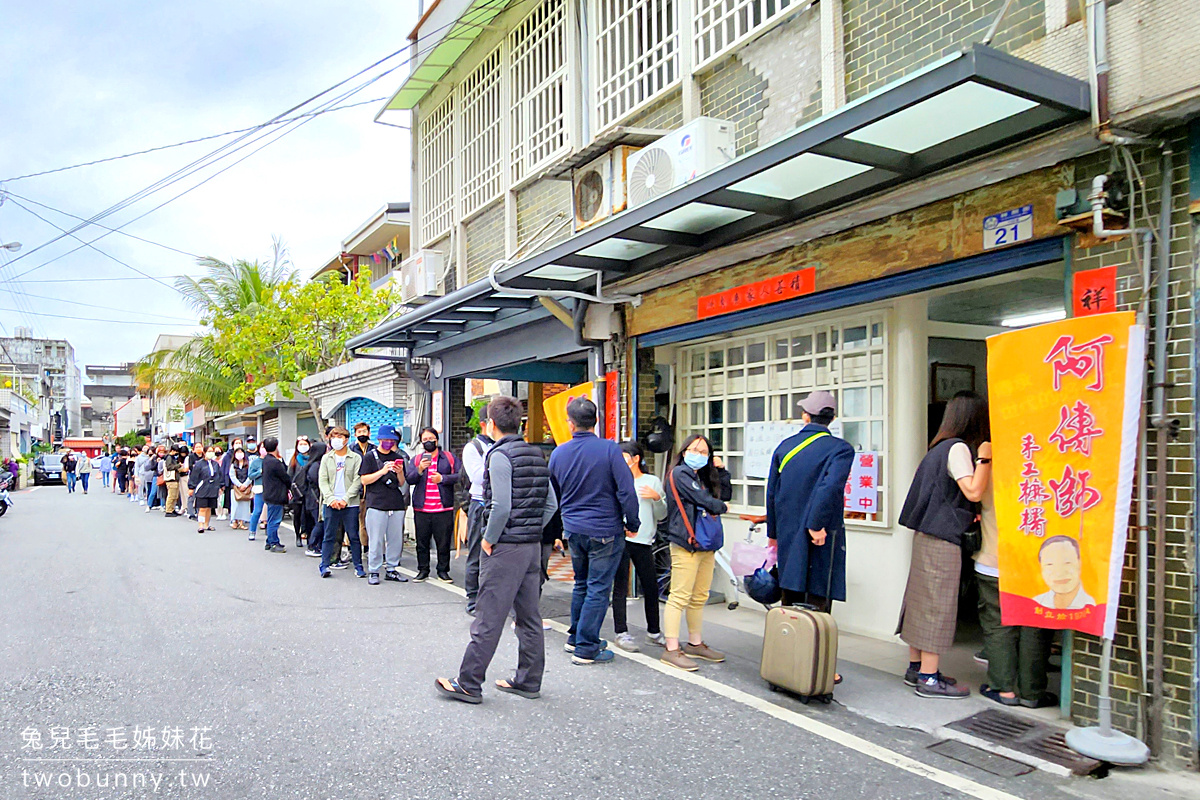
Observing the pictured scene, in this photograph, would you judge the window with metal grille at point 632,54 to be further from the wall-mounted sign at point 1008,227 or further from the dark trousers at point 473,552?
the dark trousers at point 473,552

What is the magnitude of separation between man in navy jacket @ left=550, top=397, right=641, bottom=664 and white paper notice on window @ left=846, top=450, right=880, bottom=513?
2.15m

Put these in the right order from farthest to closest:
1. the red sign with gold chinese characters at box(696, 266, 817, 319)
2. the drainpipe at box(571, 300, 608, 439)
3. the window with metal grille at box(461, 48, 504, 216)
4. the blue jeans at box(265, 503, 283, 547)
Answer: the blue jeans at box(265, 503, 283, 547) → the window with metal grille at box(461, 48, 504, 216) → the drainpipe at box(571, 300, 608, 439) → the red sign with gold chinese characters at box(696, 266, 817, 319)

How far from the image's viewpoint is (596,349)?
9383 millimetres

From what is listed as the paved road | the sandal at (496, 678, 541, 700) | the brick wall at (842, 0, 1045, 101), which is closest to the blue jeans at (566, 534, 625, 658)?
the paved road

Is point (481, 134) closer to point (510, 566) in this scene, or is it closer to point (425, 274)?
point (425, 274)

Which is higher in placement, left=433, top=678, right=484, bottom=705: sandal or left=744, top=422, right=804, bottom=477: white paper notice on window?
left=744, top=422, right=804, bottom=477: white paper notice on window

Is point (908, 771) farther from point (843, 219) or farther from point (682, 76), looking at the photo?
point (682, 76)

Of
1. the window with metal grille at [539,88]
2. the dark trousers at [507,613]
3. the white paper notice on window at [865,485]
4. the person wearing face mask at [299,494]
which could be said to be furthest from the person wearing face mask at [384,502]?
the white paper notice on window at [865,485]

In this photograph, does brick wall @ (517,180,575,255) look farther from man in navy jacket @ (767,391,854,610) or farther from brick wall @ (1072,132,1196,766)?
brick wall @ (1072,132,1196,766)

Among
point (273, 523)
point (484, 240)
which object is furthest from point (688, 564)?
point (273, 523)

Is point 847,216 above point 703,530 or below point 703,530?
above

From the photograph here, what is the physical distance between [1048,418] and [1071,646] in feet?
4.13

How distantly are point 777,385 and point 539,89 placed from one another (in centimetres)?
549

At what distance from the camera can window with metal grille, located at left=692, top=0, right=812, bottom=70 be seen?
24.3 feet
